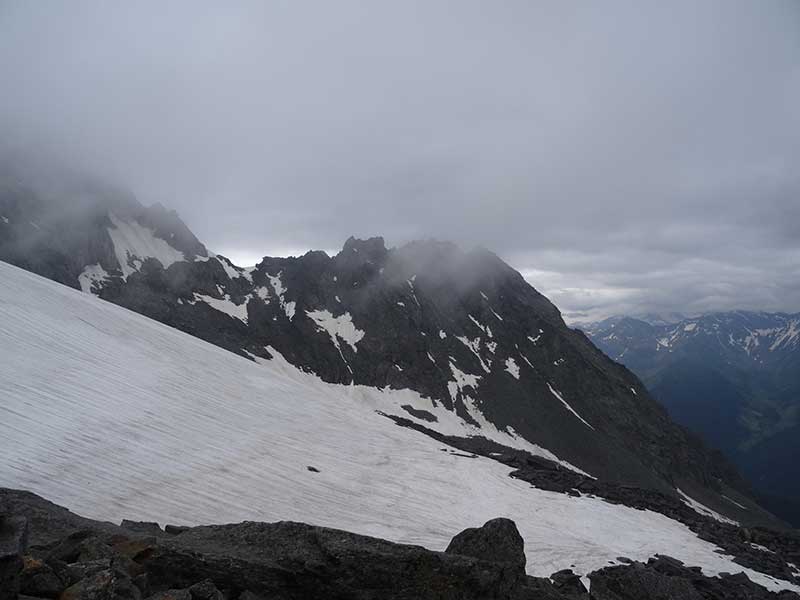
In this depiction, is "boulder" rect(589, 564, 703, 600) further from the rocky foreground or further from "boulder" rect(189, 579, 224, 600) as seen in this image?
"boulder" rect(189, 579, 224, 600)

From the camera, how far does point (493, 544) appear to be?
10297 millimetres

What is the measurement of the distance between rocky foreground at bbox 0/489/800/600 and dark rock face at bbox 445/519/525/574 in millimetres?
1302

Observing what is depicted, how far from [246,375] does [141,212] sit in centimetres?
15518

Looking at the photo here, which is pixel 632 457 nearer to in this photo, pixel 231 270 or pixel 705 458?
pixel 705 458

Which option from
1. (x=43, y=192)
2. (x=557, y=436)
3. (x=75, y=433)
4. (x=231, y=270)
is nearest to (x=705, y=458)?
(x=557, y=436)

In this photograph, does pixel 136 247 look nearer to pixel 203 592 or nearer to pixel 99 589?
pixel 203 592

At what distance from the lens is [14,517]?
21.5 feet

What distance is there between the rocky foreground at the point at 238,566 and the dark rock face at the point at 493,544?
4.27 ft

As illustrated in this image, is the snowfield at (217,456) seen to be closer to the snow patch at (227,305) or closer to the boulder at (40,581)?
the boulder at (40,581)

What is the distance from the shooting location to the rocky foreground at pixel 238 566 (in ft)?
19.9

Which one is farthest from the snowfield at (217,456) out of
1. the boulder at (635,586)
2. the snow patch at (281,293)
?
the snow patch at (281,293)

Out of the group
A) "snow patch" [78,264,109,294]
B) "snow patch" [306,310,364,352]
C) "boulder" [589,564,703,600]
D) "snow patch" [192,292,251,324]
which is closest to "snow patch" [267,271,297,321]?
"snow patch" [306,310,364,352]

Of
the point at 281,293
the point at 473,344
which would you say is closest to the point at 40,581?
the point at 473,344

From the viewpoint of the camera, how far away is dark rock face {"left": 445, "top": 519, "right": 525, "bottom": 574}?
10156mm
